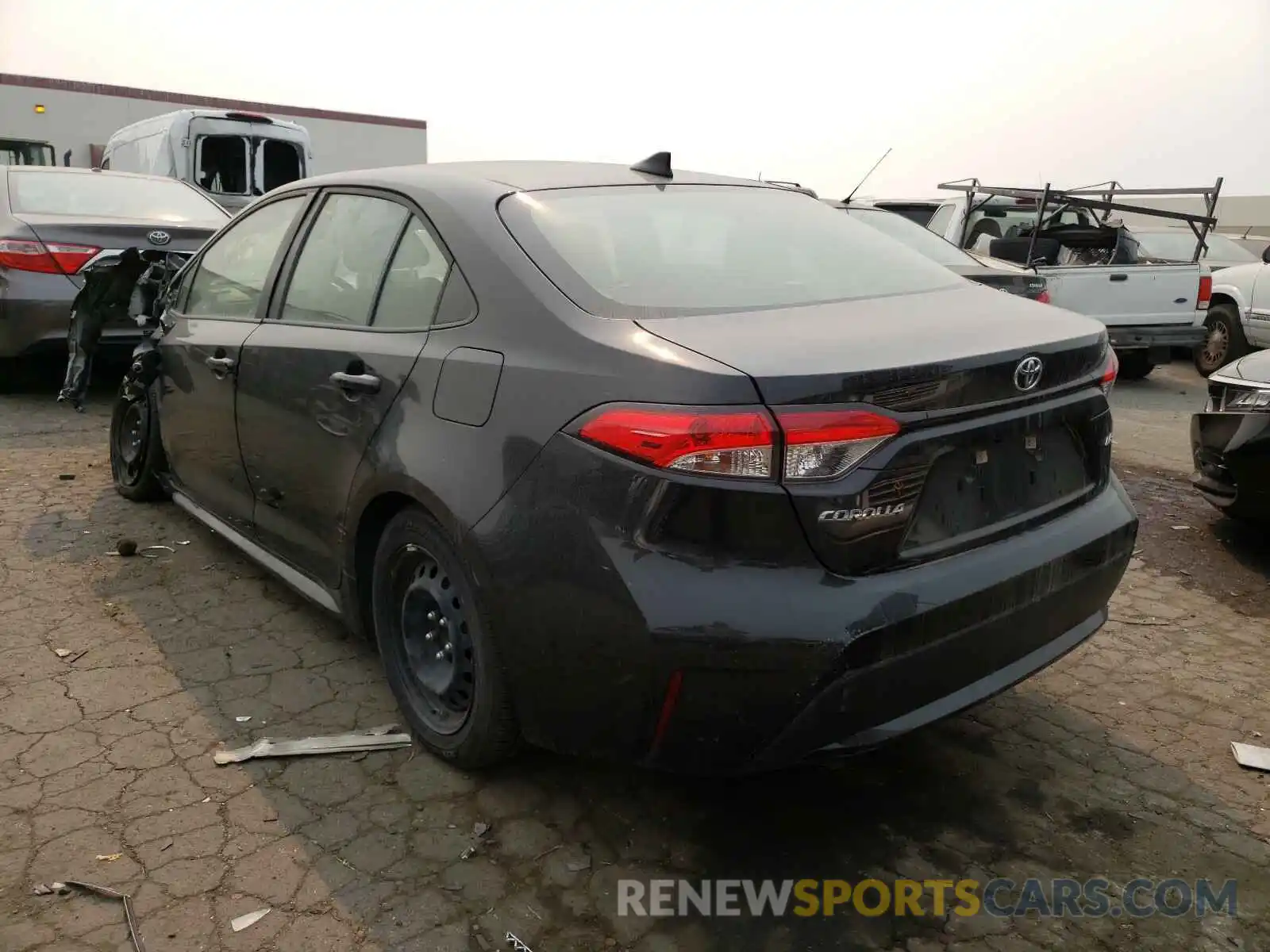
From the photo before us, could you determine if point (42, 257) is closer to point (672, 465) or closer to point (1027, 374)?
point (672, 465)

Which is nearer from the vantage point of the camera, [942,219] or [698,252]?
[698,252]

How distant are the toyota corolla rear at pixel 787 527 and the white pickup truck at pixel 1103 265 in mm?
6857

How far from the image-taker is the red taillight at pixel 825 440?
6.27ft

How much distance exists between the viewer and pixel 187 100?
73.5 feet

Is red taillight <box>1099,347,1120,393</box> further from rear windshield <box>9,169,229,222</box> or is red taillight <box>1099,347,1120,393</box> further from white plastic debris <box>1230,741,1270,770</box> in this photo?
rear windshield <box>9,169,229,222</box>

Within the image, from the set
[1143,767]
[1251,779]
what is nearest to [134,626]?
[1143,767]

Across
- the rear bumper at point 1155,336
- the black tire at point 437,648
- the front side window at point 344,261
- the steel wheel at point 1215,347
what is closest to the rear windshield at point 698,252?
the front side window at point 344,261

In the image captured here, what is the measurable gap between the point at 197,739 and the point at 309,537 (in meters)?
0.68

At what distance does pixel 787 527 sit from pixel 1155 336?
27.8ft

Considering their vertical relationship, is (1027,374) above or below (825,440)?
above

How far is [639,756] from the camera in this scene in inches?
83.0

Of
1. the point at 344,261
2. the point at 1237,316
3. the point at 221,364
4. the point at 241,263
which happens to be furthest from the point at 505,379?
the point at 1237,316

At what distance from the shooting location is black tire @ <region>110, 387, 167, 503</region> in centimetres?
453

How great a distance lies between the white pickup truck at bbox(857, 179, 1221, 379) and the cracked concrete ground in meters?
5.85
